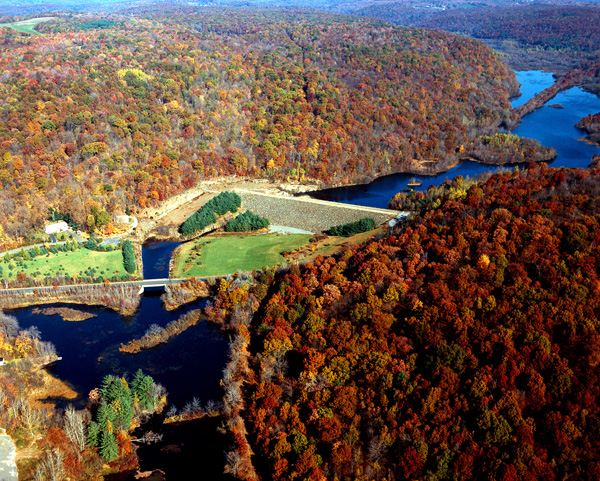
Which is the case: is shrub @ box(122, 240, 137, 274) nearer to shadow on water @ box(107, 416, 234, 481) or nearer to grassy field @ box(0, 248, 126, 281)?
grassy field @ box(0, 248, 126, 281)

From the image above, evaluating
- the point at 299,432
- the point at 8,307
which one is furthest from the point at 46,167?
the point at 299,432

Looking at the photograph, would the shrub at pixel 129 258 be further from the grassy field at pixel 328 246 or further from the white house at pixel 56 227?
the grassy field at pixel 328 246

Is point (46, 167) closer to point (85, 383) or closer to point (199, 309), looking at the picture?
point (199, 309)

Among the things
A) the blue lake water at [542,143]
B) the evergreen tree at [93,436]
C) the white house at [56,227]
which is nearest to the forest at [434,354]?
the evergreen tree at [93,436]

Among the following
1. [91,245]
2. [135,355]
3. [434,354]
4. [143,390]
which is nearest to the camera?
[434,354]

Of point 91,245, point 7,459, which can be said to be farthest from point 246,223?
point 7,459

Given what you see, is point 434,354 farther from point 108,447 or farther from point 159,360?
point 159,360
